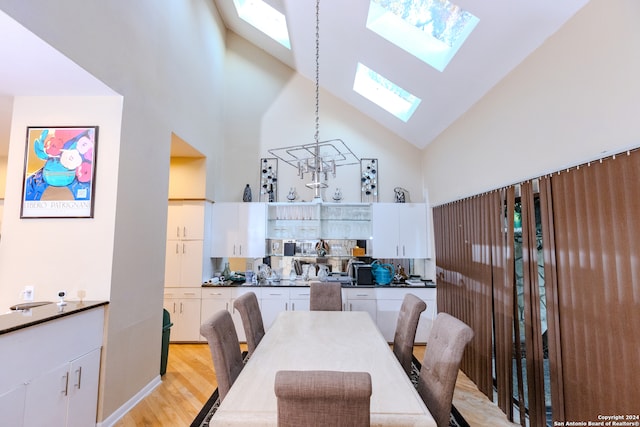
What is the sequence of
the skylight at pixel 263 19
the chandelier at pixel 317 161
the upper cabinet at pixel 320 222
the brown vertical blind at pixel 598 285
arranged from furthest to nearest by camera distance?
the upper cabinet at pixel 320 222, the skylight at pixel 263 19, the chandelier at pixel 317 161, the brown vertical blind at pixel 598 285

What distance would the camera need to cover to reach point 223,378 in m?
1.68

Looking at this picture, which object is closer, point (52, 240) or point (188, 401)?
point (52, 240)

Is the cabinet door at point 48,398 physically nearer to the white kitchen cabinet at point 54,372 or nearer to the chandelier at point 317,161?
the white kitchen cabinet at point 54,372

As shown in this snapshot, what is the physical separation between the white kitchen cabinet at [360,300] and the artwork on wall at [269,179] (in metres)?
2.06

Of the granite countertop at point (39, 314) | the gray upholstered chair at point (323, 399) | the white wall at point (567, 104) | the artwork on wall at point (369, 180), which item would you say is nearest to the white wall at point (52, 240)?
the granite countertop at point (39, 314)

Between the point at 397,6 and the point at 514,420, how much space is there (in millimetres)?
4078

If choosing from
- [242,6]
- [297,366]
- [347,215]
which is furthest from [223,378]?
[242,6]

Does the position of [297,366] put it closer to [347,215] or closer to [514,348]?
[514,348]

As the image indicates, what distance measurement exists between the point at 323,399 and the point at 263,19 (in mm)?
5474

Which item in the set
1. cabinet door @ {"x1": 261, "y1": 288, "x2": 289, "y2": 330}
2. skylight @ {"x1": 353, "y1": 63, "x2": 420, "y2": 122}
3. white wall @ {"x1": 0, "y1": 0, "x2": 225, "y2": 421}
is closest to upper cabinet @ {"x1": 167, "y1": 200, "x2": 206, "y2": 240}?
white wall @ {"x1": 0, "y1": 0, "x2": 225, "y2": 421}

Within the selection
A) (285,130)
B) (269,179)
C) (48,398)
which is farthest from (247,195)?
(48,398)

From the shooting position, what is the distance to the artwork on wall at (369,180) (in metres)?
5.07

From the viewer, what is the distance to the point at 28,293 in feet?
7.67

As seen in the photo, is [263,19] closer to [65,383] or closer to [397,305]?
[397,305]
